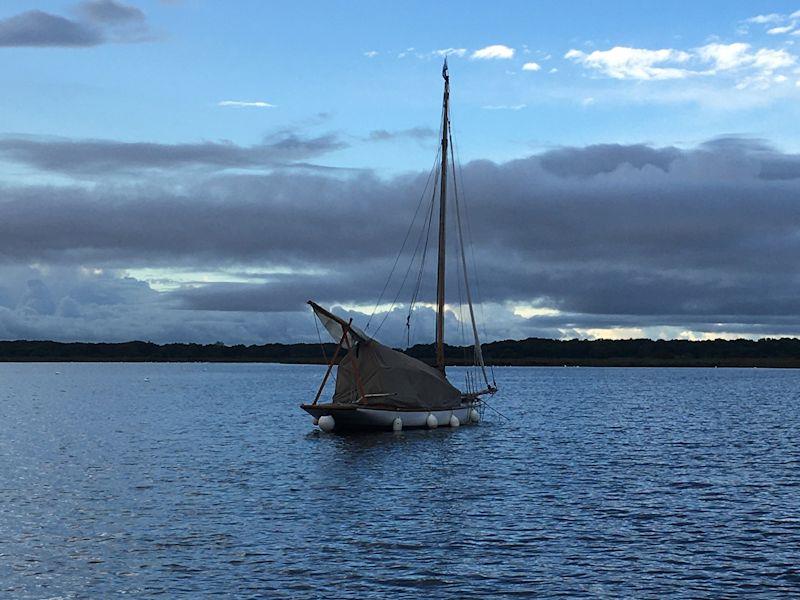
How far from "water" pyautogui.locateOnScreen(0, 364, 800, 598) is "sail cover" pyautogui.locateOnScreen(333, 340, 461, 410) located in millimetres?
2793

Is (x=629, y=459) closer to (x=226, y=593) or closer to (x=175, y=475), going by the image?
(x=175, y=475)

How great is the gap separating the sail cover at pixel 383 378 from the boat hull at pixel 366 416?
2.02ft

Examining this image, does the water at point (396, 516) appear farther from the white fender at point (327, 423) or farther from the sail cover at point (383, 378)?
the sail cover at point (383, 378)

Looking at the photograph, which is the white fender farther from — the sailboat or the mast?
the mast

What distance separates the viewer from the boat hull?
62.5 m

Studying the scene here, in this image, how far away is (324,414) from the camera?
209 ft

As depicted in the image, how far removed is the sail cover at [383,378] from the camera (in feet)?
210

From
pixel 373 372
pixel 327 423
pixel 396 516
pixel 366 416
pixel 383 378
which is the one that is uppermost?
pixel 373 372

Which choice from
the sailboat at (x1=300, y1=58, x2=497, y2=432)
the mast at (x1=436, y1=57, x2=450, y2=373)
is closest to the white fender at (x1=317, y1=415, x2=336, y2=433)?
the sailboat at (x1=300, y1=58, x2=497, y2=432)

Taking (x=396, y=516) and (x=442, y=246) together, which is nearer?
(x=396, y=516)

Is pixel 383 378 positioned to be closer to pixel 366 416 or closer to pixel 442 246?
pixel 366 416

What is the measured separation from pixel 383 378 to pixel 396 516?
94.9 feet

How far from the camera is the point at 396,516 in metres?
35.2

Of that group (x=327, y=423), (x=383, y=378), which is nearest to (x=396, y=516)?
(x=383, y=378)
